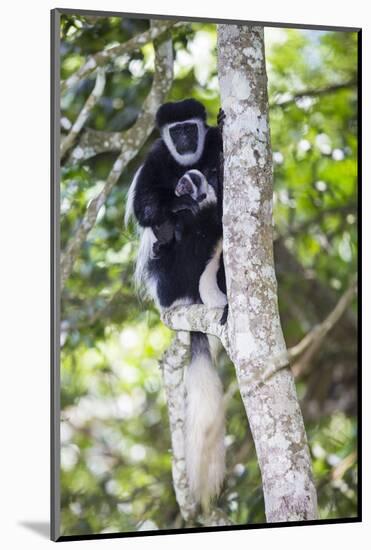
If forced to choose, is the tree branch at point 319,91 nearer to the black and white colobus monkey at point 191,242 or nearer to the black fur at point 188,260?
the black and white colobus monkey at point 191,242

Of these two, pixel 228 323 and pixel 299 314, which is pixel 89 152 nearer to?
pixel 228 323

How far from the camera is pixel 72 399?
2955 mm

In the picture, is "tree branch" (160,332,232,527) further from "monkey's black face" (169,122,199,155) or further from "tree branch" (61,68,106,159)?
"tree branch" (61,68,106,159)

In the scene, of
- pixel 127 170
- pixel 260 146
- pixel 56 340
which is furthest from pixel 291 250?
pixel 56 340

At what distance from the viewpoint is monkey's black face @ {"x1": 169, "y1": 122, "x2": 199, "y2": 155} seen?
3.14 m

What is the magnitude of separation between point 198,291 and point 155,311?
0.17 m

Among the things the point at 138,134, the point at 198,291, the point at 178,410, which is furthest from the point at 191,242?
the point at 178,410

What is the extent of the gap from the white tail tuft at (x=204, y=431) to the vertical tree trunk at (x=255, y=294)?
0.12m

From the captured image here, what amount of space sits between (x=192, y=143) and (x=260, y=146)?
8.7 inches

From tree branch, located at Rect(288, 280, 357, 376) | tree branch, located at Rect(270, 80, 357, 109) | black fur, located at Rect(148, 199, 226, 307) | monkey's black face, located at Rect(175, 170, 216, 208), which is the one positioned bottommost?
tree branch, located at Rect(288, 280, 357, 376)

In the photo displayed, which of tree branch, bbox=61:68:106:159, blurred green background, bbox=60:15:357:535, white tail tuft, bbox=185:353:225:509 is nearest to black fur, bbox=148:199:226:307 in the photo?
blurred green background, bbox=60:15:357:535

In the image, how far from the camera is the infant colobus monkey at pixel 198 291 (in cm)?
314

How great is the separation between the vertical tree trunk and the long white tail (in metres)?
0.12

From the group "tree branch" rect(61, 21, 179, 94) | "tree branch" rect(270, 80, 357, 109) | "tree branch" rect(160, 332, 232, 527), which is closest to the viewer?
"tree branch" rect(61, 21, 179, 94)
